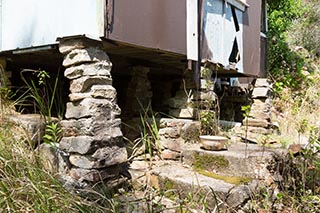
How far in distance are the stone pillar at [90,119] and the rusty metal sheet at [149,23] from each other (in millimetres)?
314

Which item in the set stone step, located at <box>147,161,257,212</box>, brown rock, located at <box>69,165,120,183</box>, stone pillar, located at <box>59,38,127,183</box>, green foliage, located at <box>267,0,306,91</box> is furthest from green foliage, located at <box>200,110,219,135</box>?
green foliage, located at <box>267,0,306,91</box>

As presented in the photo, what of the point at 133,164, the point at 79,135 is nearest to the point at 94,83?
the point at 79,135

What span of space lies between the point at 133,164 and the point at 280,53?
712 centimetres

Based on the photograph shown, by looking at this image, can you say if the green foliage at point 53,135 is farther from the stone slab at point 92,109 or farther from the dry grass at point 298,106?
the dry grass at point 298,106

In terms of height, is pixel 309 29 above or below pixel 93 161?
above

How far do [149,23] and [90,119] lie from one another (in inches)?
52.8

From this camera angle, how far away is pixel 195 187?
3.21 meters

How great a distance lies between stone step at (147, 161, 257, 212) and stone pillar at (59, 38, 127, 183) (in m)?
0.51

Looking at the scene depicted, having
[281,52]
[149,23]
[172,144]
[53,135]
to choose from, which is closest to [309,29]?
[281,52]

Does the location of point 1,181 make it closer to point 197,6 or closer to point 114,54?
point 114,54

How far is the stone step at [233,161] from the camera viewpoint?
365 centimetres

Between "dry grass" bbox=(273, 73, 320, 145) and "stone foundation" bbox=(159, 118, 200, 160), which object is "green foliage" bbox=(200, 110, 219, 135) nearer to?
"stone foundation" bbox=(159, 118, 200, 160)

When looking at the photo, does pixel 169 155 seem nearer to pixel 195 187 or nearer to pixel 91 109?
pixel 195 187

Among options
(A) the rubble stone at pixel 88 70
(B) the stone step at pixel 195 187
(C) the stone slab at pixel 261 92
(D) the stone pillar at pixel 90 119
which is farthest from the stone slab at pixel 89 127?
(C) the stone slab at pixel 261 92
